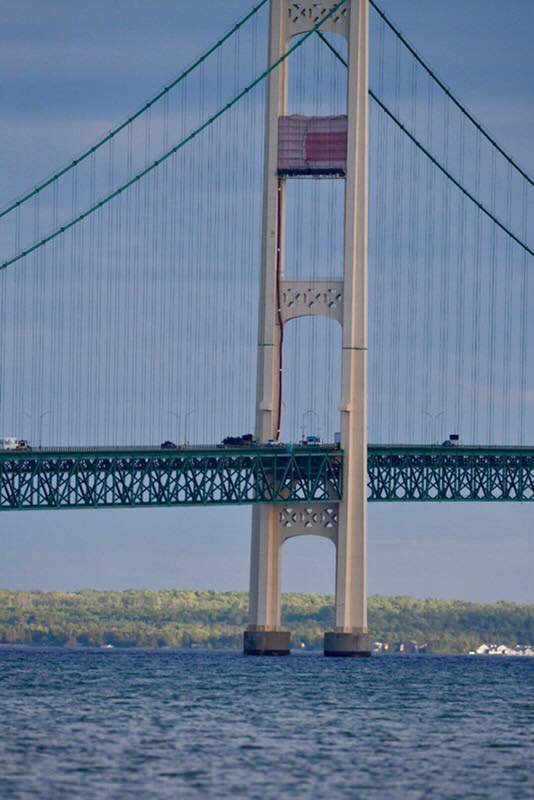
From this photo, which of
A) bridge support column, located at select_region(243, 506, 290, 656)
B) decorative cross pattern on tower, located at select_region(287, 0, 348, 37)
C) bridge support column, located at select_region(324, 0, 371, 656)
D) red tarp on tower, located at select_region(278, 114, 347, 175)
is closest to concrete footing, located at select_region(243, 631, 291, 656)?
bridge support column, located at select_region(243, 506, 290, 656)

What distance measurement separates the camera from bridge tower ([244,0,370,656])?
379ft

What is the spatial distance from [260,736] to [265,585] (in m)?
54.1

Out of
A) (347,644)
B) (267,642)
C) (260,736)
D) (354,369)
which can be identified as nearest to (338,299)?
(354,369)

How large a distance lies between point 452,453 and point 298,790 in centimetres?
7411

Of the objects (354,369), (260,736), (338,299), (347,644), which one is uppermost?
(338,299)

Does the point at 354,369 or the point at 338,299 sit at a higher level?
the point at 338,299

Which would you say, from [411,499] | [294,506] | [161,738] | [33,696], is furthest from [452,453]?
[161,738]

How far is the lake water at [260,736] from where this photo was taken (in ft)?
179

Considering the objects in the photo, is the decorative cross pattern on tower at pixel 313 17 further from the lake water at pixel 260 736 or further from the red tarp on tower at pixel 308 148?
the lake water at pixel 260 736

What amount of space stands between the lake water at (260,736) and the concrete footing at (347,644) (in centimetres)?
1677

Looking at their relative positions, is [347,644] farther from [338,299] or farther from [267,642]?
[338,299]

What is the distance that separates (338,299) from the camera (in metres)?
117

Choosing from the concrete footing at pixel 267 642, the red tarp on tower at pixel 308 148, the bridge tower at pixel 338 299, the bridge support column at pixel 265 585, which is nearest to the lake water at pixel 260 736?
the bridge tower at pixel 338 299

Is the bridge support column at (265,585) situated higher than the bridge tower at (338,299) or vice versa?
the bridge tower at (338,299)
